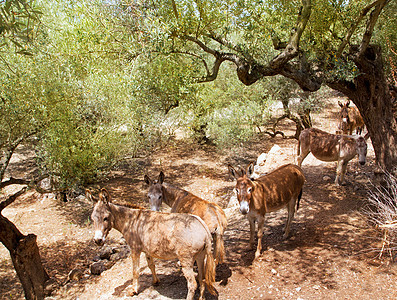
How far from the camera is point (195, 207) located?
6555 millimetres

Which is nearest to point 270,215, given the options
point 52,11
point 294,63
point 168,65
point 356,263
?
point 356,263

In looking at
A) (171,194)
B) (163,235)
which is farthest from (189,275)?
(171,194)

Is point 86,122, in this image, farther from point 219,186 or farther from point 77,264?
point 219,186

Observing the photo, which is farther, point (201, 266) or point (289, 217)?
point (289, 217)

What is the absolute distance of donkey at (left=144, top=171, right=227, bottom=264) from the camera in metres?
5.99

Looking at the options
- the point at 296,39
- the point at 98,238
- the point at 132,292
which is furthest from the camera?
the point at 296,39

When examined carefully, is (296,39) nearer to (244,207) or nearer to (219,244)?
(244,207)

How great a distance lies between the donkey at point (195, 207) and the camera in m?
5.99

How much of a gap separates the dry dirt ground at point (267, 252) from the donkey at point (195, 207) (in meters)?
0.96

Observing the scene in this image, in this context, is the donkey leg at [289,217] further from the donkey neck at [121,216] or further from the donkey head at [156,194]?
the donkey neck at [121,216]

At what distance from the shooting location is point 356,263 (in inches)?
252

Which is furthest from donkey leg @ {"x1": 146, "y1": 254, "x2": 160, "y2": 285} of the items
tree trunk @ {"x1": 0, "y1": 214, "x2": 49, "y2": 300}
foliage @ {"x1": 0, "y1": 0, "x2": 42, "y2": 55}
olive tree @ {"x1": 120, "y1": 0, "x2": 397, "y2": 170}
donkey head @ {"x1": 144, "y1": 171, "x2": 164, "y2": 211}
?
olive tree @ {"x1": 120, "y1": 0, "x2": 397, "y2": 170}

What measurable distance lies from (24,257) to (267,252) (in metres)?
5.40

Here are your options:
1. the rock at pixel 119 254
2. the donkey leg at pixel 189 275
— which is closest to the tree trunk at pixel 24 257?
the rock at pixel 119 254
